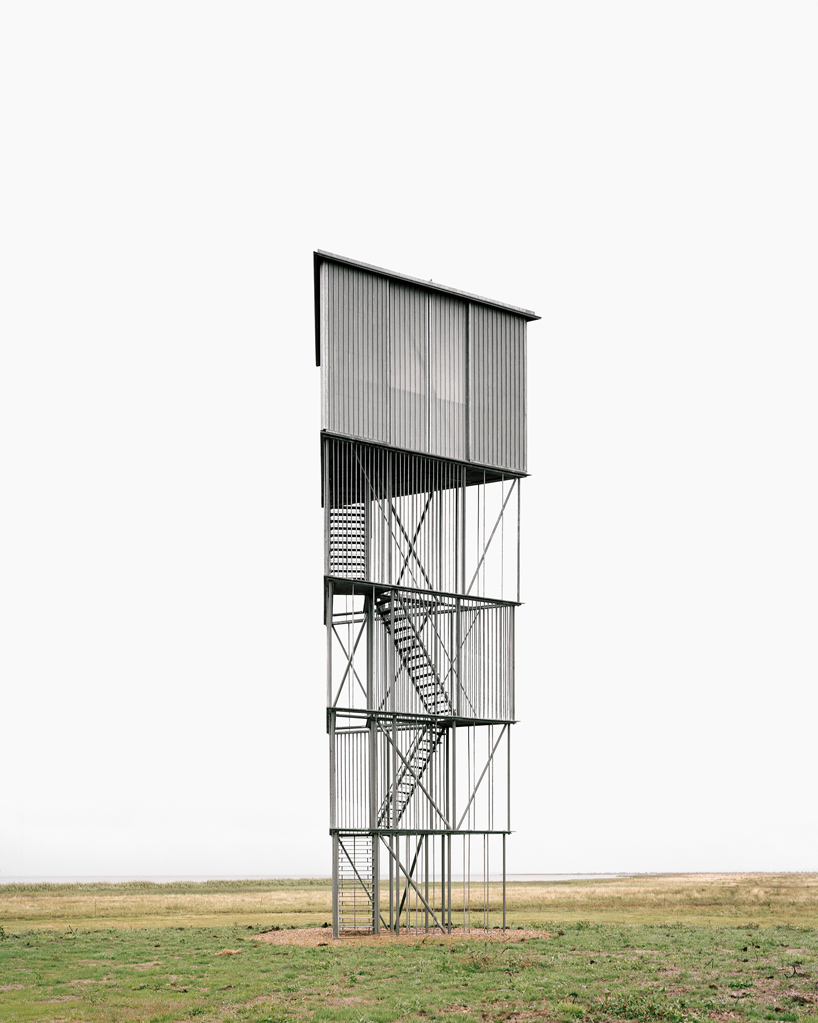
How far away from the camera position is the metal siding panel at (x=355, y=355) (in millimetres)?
32844

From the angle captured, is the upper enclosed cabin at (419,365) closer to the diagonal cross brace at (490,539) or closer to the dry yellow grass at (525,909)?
the diagonal cross brace at (490,539)

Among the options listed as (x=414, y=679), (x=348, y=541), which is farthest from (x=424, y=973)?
(x=348, y=541)

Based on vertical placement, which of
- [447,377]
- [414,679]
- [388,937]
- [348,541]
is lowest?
[388,937]

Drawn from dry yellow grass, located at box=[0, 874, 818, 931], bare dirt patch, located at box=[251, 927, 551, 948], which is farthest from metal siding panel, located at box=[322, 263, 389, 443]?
dry yellow grass, located at box=[0, 874, 818, 931]

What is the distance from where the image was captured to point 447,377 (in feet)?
115

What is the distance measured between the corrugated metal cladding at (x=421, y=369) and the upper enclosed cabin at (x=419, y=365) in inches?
1.2

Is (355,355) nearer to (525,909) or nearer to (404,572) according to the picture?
(404,572)

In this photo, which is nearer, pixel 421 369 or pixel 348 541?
pixel 348 541

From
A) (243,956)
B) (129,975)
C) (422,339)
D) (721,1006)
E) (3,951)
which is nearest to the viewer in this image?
(721,1006)

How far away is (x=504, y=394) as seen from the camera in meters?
35.8

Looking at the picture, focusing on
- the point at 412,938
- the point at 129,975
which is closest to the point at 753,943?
the point at 412,938

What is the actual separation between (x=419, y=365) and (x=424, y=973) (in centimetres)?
1770

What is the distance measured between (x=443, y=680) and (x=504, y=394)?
30.3 ft

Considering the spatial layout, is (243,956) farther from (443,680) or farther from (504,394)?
(504,394)
